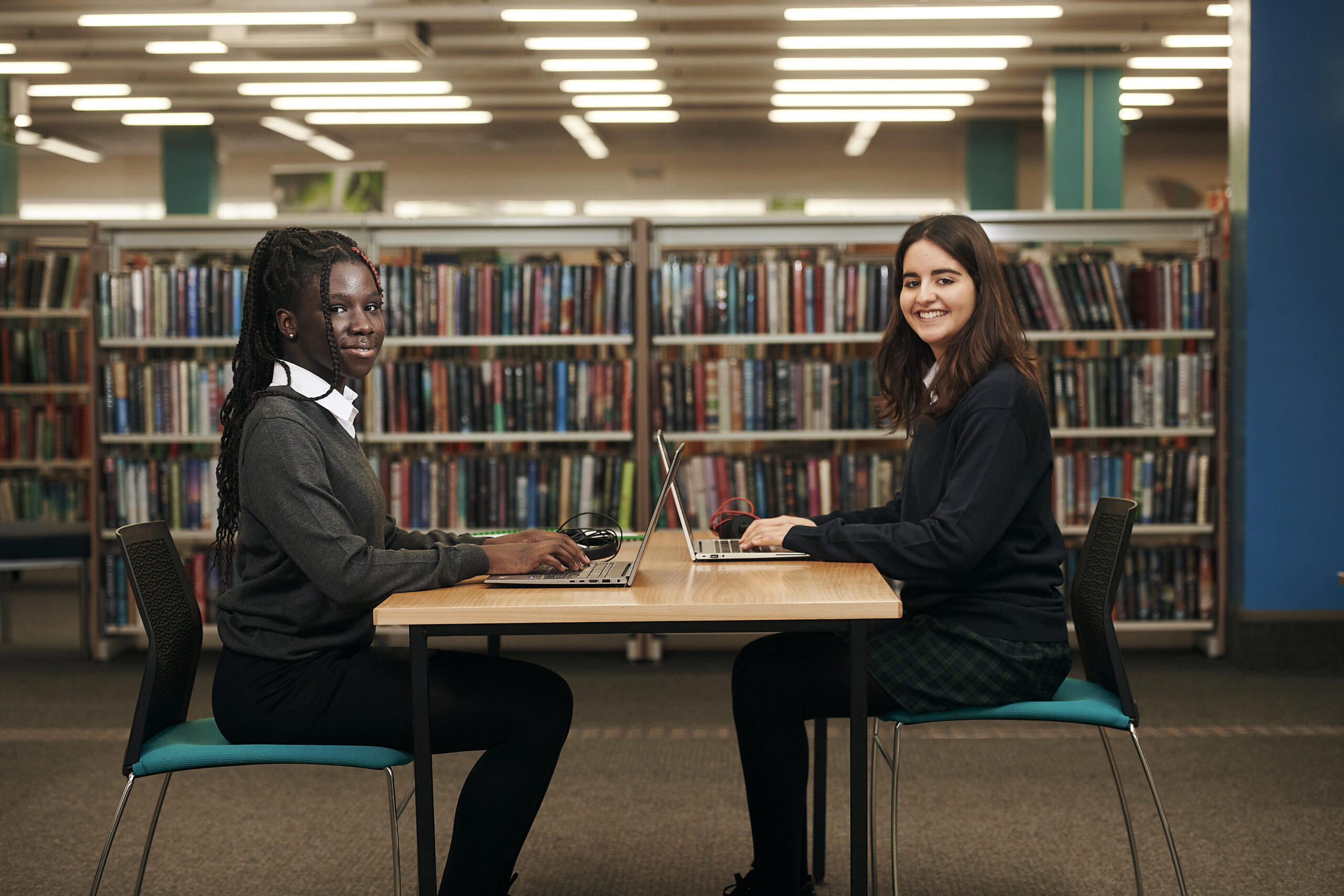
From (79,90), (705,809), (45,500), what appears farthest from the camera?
(79,90)

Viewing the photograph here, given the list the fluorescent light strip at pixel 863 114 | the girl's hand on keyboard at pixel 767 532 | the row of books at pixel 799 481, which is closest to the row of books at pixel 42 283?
the row of books at pixel 799 481

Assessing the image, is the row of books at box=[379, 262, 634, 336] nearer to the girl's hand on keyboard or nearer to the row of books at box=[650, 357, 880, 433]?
the row of books at box=[650, 357, 880, 433]

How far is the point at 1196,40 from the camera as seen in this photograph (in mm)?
6605

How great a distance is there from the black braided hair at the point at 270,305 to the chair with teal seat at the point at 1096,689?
1144 mm

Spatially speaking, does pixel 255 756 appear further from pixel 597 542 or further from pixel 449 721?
pixel 597 542

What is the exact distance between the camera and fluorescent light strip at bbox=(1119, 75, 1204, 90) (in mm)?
7613

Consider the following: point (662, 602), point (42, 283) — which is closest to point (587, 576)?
point (662, 602)

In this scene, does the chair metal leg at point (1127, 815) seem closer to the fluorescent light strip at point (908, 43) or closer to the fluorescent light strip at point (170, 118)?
the fluorescent light strip at point (908, 43)

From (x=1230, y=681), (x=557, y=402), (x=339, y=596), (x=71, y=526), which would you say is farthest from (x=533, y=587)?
(x=71, y=526)

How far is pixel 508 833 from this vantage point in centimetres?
170

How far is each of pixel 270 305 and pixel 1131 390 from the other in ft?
11.2

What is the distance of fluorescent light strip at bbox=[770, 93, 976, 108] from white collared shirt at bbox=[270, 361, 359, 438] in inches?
274

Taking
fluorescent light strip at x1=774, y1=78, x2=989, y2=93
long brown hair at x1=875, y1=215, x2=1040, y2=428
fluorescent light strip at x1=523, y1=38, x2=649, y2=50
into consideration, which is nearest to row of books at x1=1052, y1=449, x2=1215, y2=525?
long brown hair at x1=875, y1=215, x2=1040, y2=428

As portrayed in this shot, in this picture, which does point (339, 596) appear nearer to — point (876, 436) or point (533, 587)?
point (533, 587)
